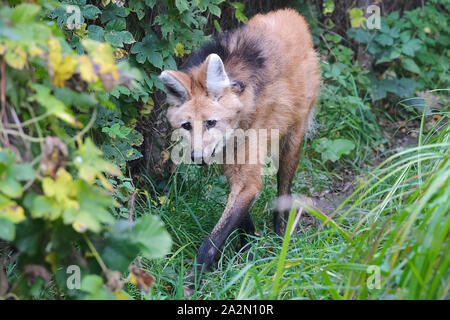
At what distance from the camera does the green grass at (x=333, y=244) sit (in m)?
2.15

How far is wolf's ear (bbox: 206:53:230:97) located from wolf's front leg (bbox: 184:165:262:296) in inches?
22.1

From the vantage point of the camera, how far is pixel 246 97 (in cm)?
370

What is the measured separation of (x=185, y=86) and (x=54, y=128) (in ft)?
5.10

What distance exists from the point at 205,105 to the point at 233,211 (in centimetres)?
73

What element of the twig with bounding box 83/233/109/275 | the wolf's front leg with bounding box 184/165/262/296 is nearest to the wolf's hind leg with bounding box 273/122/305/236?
the wolf's front leg with bounding box 184/165/262/296

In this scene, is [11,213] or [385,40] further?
[385,40]

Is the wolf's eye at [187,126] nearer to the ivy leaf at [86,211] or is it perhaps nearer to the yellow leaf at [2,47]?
the ivy leaf at [86,211]

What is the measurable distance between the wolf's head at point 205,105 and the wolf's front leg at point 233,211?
270 millimetres

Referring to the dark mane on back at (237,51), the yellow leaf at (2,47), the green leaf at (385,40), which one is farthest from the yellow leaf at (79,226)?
the green leaf at (385,40)

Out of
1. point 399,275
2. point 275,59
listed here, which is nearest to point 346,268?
point 399,275

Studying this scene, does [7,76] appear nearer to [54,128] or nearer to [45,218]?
[54,128]

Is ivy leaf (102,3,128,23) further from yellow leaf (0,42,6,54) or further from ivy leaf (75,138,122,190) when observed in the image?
ivy leaf (75,138,122,190)

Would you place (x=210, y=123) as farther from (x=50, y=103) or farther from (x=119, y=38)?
(x=50, y=103)

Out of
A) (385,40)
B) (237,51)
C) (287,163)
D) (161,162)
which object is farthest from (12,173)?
(385,40)
